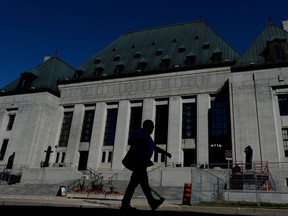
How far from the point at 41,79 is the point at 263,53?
33107mm

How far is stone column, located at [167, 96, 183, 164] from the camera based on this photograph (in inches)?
1285

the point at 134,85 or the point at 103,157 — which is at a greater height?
the point at 134,85

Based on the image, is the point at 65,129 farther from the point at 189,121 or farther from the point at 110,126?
the point at 189,121

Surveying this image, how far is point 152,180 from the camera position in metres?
Result: 26.5

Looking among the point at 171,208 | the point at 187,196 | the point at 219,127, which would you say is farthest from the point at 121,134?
the point at 171,208

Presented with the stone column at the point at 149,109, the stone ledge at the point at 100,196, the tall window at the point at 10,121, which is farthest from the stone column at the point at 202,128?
the tall window at the point at 10,121

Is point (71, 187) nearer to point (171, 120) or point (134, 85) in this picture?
point (171, 120)

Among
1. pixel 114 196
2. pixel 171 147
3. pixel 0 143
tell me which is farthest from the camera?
pixel 0 143

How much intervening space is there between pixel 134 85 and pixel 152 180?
52.3 ft

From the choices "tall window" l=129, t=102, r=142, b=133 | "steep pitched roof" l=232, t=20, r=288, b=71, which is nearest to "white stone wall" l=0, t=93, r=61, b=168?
"tall window" l=129, t=102, r=142, b=133

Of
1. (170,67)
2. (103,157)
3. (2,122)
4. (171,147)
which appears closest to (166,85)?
(170,67)

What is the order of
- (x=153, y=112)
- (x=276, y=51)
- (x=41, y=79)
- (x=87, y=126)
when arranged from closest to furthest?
(x=276, y=51) < (x=153, y=112) < (x=87, y=126) < (x=41, y=79)

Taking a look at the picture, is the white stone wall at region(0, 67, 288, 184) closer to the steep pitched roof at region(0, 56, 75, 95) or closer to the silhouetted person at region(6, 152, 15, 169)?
the silhouetted person at region(6, 152, 15, 169)

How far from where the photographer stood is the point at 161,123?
35938 mm
